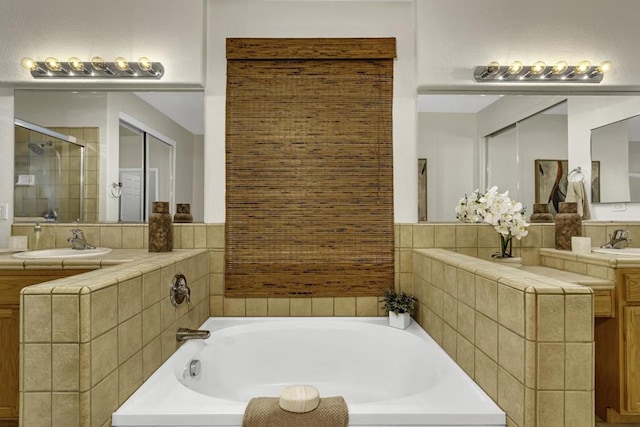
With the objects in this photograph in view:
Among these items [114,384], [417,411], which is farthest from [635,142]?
[114,384]

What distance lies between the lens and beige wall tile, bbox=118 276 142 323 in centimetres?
108

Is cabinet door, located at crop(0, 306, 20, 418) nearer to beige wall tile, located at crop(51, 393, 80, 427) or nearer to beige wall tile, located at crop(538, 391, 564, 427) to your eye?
beige wall tile, located at crop(51, 393, 80, 427)

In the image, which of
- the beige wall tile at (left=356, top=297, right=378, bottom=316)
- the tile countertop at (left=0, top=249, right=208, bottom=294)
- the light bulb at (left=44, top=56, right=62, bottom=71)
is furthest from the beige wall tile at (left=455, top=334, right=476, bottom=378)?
the light bulb at (left=44, top=56, right=62, bottom=71)

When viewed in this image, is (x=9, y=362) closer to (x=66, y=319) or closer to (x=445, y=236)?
(x=66, y=319)

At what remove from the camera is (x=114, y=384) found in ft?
3.45

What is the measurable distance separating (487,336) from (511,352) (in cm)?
14

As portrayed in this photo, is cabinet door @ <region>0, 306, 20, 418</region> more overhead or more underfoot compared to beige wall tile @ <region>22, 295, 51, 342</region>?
more underfoot

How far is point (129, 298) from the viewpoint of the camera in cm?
113

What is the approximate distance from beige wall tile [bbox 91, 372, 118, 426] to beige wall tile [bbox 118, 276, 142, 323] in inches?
6.8

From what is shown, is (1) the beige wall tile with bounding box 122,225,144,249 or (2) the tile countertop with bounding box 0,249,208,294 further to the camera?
(1) the beige wall tile with bounding box 122,225,144,249

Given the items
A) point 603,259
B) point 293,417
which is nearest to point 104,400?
point 293,417

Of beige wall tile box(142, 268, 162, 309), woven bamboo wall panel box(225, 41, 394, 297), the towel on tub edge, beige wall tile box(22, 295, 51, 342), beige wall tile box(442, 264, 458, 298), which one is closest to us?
beige wall tile box(22, 295, 51, 342)

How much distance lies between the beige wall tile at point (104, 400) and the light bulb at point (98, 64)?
1.75 m

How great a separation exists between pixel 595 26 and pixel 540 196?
3.43 feet
